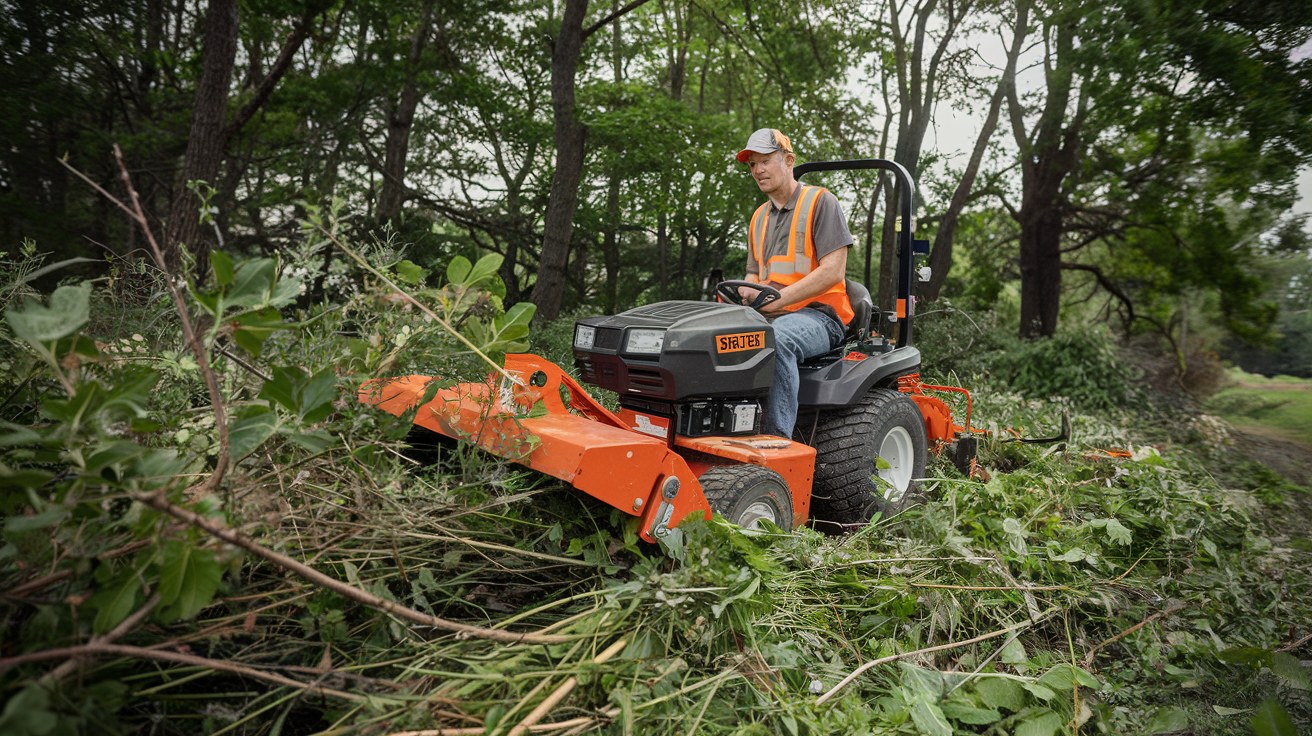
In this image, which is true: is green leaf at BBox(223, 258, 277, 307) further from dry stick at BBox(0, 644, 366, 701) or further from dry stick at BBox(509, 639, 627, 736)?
dry stick at BBox(509, 639, 627, 736)

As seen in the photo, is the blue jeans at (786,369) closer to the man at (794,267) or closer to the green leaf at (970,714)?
the man at (794,267)

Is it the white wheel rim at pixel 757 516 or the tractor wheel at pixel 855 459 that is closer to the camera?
the white wheel rim at pixel 757 516

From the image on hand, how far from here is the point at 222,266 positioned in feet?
4.68

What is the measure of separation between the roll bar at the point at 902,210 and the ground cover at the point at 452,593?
1.40m

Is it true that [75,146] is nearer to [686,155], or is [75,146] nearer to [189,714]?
[686,155]

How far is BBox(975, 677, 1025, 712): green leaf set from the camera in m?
2.20

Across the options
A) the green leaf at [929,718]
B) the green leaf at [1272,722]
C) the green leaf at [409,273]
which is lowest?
the green leaf at [929,718]

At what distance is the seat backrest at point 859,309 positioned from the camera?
4098mm

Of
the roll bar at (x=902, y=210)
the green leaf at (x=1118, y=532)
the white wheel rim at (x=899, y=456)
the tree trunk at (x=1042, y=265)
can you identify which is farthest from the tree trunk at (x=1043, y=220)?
the green leaf at (x=1118, y=532)

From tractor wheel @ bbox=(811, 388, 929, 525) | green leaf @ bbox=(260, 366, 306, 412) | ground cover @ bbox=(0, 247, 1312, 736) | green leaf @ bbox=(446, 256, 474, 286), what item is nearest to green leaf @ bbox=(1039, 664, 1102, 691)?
ground cover @ bbox=(0, 247, 1312, 736)

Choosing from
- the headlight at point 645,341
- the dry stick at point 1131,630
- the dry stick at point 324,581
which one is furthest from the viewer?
the headlight at point 645,341

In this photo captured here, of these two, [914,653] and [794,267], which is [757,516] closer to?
[914,653]

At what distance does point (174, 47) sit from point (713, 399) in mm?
14137

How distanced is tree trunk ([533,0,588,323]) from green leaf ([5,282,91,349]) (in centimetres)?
828
